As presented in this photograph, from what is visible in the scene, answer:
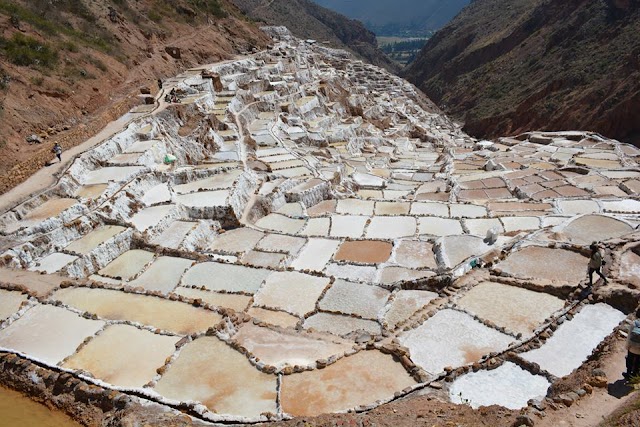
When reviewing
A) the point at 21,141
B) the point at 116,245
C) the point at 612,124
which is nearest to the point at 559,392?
the point at 116,245

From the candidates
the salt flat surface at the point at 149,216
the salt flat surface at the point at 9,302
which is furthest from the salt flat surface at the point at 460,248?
the salt flat surface at the point at 9,302

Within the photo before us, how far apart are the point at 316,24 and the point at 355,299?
98405mm

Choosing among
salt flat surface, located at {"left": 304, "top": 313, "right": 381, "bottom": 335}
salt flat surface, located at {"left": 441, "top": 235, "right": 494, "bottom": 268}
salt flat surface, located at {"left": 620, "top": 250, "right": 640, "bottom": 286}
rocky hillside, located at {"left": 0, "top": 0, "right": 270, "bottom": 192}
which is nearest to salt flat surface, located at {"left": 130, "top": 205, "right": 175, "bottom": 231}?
rocky hillside, located at {"left": 0, "top": 0, "right": 270, "bottom": 192}

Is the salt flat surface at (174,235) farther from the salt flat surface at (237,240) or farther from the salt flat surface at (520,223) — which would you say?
the salt flat surface at (520,223)

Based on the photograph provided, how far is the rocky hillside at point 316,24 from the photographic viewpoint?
87.4 m

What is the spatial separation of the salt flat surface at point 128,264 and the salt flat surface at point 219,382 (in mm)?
4501

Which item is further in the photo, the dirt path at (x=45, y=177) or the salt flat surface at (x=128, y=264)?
the dirt path at (x=45, y=177)

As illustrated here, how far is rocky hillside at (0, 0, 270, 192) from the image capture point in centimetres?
1755

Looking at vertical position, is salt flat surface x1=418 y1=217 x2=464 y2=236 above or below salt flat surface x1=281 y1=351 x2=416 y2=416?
below

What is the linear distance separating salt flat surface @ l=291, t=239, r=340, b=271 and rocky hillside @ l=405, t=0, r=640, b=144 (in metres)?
34.7

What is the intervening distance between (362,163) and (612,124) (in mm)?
25523

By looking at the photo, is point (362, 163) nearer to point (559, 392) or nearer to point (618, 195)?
point (618, 195)

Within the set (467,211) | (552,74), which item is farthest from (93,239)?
(552,74)

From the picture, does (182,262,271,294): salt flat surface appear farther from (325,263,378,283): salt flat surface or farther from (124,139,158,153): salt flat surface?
(124,139,158,153): salt flat surface
